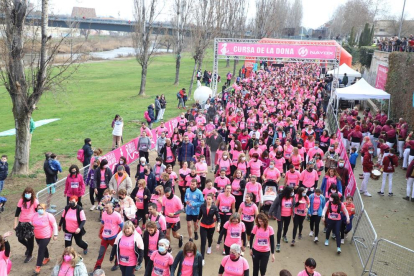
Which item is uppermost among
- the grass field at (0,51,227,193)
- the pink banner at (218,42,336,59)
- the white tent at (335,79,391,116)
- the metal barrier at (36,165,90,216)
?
the pink banner at (218,42,336,59)

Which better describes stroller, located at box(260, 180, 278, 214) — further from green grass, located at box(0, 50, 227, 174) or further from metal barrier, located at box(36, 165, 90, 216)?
green grass, located at box(0, 50, 227, 174)

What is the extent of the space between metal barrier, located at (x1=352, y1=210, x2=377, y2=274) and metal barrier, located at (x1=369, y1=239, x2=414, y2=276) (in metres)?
0.15

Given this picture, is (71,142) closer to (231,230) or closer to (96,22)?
(231,230)

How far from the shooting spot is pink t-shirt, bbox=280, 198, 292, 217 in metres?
8.77

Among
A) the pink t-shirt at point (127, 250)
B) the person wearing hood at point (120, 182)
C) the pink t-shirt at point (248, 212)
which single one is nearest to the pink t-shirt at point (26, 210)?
the person wearing hood at point (120, 182)

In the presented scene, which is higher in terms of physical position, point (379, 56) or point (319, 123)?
point (379, 56)

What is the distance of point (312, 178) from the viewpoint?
10227 mm

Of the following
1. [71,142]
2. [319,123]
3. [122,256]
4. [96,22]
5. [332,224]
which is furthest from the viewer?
[96,22]

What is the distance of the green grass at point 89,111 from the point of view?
18.6m

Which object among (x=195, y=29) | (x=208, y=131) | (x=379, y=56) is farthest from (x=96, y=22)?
(x=208, y=131)

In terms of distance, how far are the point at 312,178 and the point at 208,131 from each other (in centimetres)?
A: 618

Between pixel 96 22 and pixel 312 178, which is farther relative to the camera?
pixel 96 22

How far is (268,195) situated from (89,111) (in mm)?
20646

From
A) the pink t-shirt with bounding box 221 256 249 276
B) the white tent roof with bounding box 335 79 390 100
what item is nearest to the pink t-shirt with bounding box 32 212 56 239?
the pink t-shirt with bounding box 221 256 249 276
